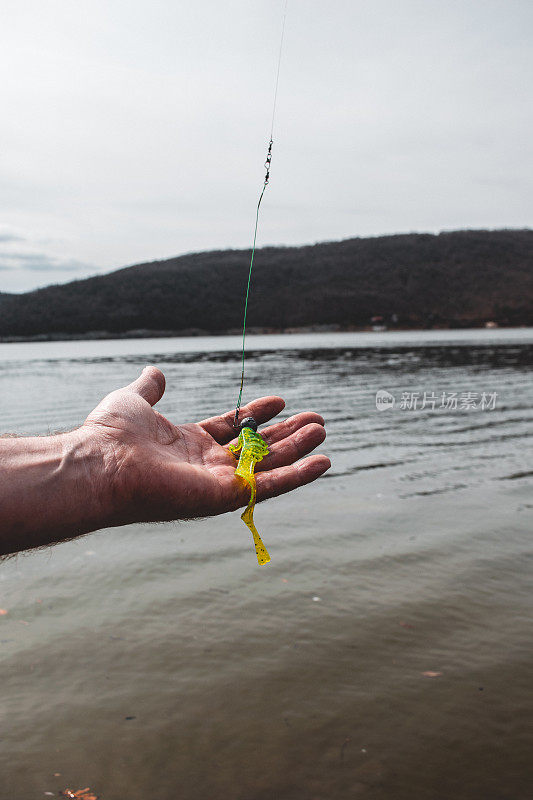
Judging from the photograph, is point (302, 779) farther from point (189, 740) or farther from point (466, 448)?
point (466, 448)

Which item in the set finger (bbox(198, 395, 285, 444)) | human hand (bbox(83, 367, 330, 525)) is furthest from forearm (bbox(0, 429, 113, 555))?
finger (bbox(198, 395, 285, 444))

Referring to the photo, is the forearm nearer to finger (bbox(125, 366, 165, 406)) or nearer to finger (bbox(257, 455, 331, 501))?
finger (bbox(125, 366, 165, 406))

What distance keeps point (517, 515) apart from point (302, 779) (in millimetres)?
5825

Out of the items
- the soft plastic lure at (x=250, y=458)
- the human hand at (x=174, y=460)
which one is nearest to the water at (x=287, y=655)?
the soft plastic lure at (x=250, y=458)

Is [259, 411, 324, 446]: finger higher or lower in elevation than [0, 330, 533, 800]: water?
higher

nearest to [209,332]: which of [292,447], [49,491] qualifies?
[292,447]

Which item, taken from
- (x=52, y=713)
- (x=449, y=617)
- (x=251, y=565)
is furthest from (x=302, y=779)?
(x=251, y=565)

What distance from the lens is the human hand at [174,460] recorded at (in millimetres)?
3393

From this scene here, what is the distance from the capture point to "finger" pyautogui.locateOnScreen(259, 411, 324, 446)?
175 inches

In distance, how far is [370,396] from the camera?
2369cm

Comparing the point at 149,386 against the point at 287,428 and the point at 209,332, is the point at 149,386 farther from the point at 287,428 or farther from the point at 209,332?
the point at 209,332

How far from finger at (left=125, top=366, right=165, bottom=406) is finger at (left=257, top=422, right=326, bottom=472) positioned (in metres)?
0.89

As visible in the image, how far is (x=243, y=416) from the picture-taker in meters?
4.68

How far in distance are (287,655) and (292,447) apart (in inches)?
70.5
